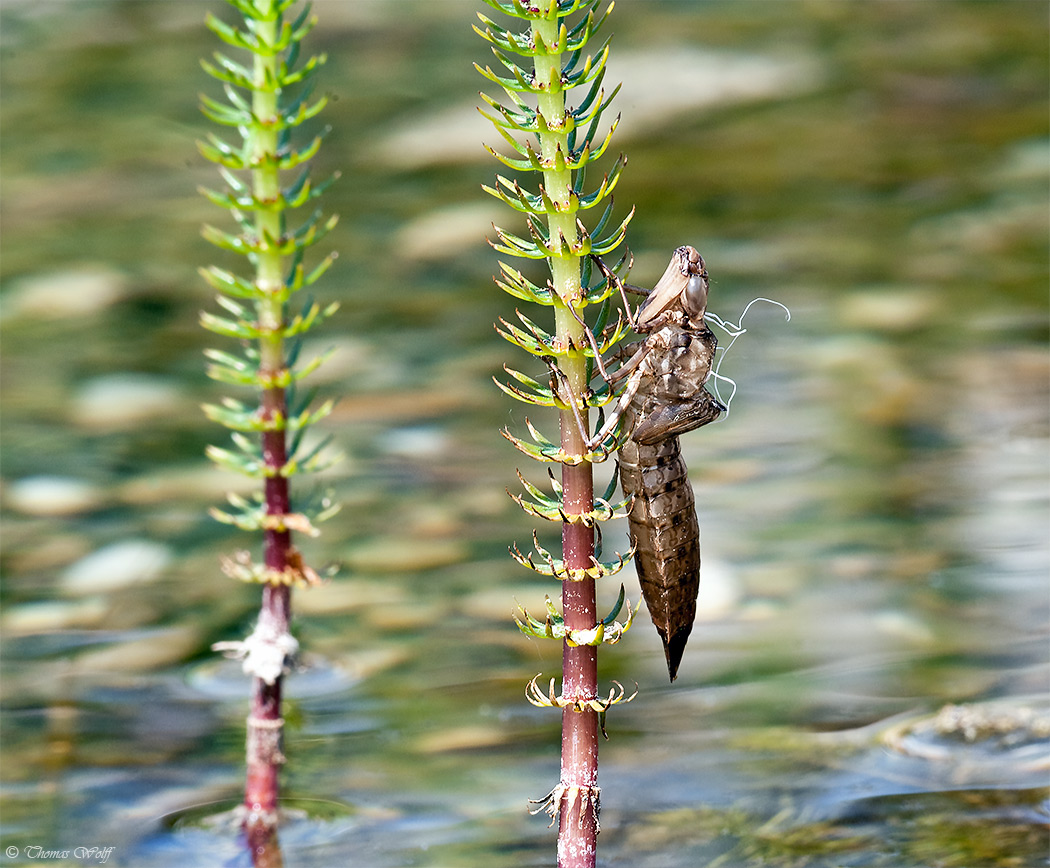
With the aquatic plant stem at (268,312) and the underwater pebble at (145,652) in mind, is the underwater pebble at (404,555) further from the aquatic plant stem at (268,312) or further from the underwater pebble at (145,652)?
the aquatic plant stem at (268,312)

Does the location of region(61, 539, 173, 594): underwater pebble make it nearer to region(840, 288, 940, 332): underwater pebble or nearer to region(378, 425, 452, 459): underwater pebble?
region(378, 425, 452, 459): underwater pebble

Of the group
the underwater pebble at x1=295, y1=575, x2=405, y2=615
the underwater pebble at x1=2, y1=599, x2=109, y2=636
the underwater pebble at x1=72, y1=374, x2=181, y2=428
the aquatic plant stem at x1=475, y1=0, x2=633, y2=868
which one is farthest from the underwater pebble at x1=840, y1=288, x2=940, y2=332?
the aquatic plant stem at x1=475, y1=0, x2=633, y2=868

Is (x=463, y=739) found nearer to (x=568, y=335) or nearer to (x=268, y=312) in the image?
(x=268, y=312)

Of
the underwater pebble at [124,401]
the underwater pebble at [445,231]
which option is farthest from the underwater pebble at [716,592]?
the underwater pebble at [445,231]

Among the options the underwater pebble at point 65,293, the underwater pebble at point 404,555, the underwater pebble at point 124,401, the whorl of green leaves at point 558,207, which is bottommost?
the underwater pebble at point 404,555

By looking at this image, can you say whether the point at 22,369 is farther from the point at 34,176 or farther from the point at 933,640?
the point at 933,640

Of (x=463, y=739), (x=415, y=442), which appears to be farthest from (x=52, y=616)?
(x=415, y=442)

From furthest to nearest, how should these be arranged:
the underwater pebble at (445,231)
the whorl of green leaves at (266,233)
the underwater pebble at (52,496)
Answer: the underwater pebble at (445,231)
the underwater pebble at (52,496)
the whorl of green leaves at (266,233)
